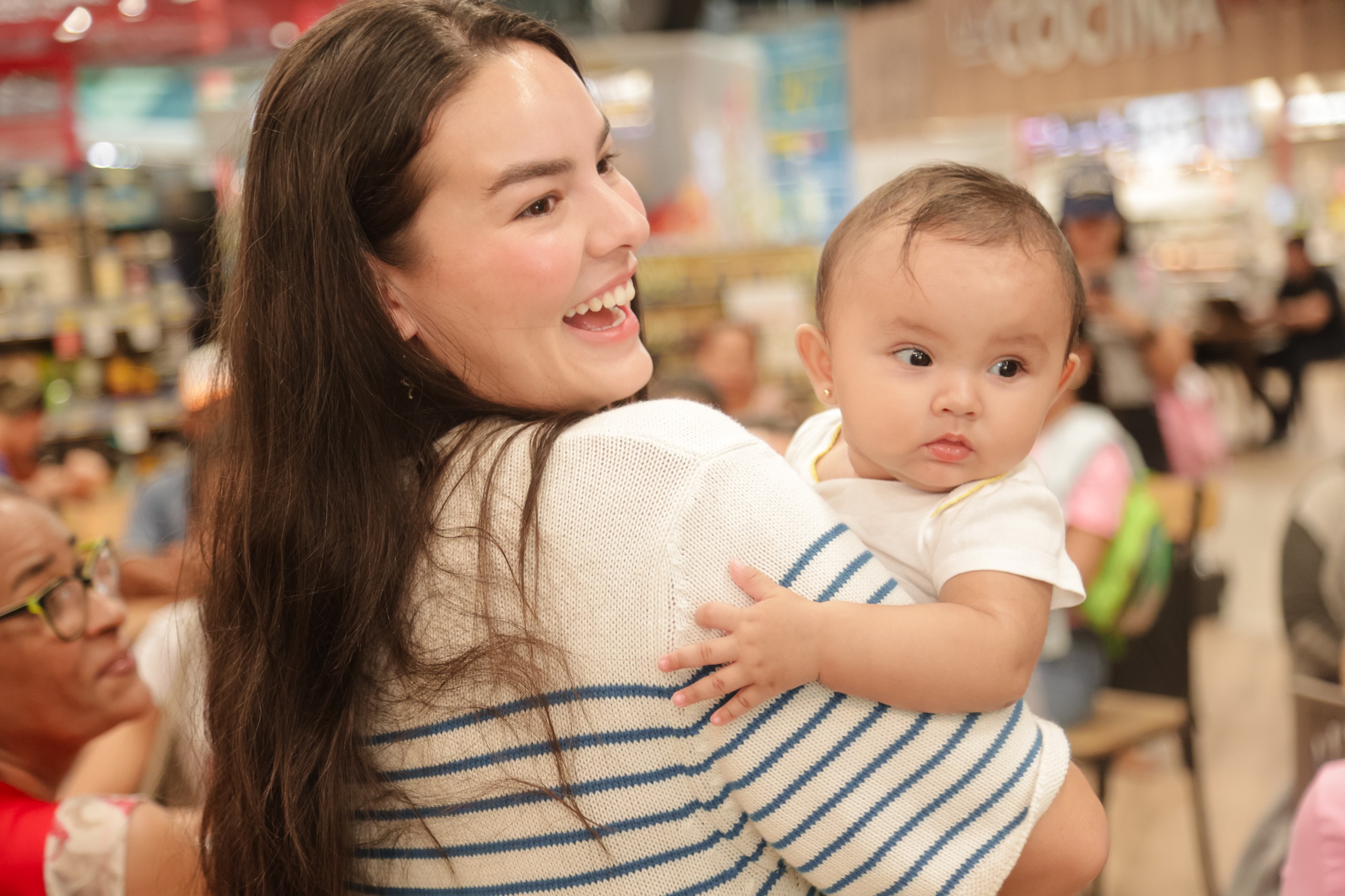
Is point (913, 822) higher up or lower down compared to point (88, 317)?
higher up

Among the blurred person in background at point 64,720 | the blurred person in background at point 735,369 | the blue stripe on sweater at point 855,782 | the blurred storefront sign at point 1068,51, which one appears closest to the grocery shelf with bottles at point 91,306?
the blurred person in background at point 735,369

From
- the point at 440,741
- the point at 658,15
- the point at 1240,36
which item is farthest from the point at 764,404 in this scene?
the point at 658,15

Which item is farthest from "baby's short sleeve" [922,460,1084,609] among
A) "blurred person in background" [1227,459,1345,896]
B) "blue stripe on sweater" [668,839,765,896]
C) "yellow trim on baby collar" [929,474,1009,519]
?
"blurred person in background" [1227,459,1345,896]

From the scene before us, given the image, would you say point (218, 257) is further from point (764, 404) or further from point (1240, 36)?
point (1240, 36)

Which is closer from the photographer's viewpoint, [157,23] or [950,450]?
[950,450]

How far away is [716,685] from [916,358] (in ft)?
1.48

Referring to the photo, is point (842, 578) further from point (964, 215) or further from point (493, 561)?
point (964, 215)

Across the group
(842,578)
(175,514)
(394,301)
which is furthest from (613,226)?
(175,514)

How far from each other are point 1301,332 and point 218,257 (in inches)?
465

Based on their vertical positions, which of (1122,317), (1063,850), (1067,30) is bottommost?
(1122,317)

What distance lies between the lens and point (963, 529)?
3.70ft

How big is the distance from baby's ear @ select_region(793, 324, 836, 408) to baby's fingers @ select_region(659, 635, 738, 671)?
47 centimetres

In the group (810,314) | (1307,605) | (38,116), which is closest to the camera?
(1307,605)

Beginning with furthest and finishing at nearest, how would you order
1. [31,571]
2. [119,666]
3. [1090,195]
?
[1090,195] < [119,666] < [31,571]
